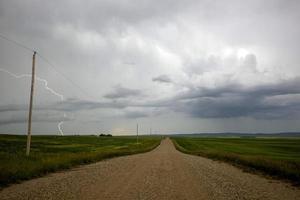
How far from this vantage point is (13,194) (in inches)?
460

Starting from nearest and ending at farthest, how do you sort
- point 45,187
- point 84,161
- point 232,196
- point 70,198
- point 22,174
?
point 70,198 → point 232,196 → point 45,187 → point 22,174 → point 84,161

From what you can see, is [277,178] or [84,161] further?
[84,161]

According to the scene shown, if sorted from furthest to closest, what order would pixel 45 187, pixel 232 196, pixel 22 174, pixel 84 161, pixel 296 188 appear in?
pixel 84 161 < pixel 22 174 < pixel 296 188 < pixel 45 187 < pixel 232 196

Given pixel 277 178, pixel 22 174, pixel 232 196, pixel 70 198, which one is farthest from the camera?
pixel 277 178

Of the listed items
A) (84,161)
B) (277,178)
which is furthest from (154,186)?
(84,161)

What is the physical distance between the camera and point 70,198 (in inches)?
436

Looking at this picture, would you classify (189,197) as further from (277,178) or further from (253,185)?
(277,178)

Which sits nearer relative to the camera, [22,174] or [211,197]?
[211,197]

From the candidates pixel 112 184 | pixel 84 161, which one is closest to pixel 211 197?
pixel 112 184

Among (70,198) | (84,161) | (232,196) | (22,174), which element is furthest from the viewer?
(84,161)

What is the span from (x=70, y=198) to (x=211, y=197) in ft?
19.0

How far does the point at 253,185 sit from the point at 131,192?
6887mm

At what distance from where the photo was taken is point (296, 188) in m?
14.3

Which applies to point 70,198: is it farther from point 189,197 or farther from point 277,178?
point 277,178
